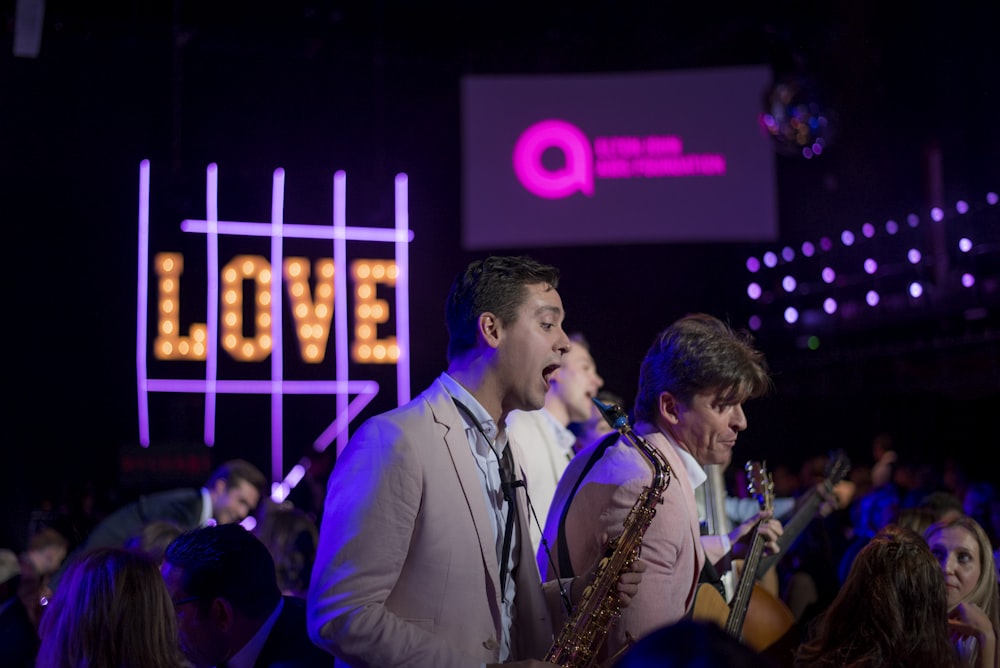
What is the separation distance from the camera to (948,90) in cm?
1027

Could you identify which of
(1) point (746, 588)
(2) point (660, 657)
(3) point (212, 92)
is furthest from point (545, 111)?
(2) point (660, 657)

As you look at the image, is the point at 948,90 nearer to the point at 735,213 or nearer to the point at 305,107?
the point at 735,213

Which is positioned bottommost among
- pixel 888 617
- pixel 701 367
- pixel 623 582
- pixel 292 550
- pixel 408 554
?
pixel 292 550

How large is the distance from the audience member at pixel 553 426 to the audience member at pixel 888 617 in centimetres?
107

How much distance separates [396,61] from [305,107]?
36.8 inches

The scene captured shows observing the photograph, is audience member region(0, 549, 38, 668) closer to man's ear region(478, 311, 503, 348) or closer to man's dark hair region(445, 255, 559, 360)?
man's dark hair region(445, 255, 559, 360)

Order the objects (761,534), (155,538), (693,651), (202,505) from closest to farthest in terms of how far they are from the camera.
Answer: (693,651), (761,534), (155,538), (202,505)

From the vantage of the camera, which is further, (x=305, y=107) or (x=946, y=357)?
(x=946, y=357)

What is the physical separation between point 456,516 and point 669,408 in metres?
0.97

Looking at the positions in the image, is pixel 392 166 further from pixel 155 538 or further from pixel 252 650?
pixel 252 650

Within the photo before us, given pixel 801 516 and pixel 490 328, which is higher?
pixel 490 328

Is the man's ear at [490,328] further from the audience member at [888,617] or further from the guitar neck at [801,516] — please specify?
the guitar neck at [801,516]

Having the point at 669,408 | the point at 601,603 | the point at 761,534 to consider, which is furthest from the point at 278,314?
the point at 601,603

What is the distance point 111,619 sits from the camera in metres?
2.14
